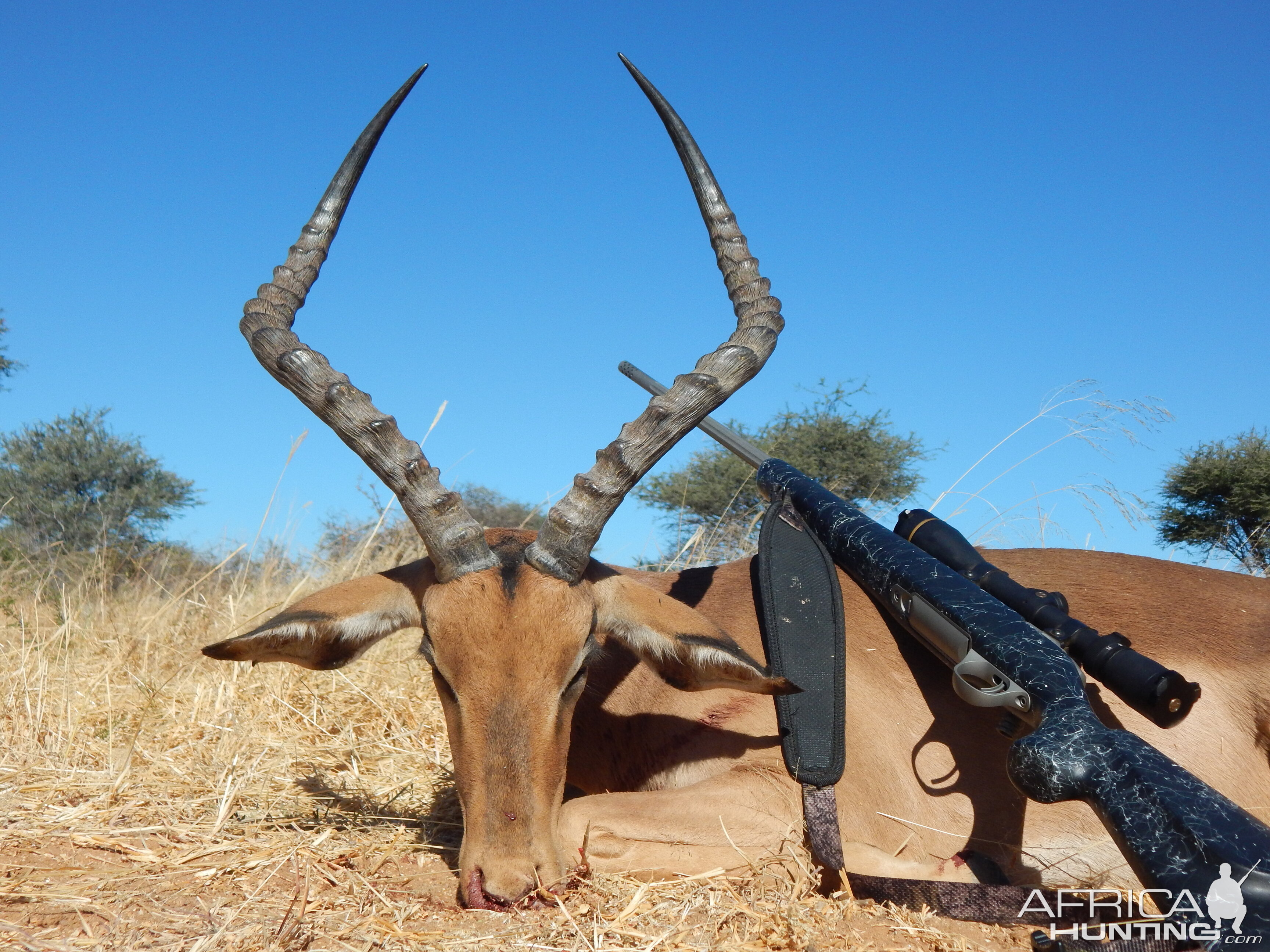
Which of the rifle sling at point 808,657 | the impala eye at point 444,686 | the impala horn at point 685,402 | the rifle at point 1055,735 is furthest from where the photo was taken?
the impala horn at point 685,402

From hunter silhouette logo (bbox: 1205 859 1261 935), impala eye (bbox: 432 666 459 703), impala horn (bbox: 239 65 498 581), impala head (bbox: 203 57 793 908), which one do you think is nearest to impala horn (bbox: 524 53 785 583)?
impala head (bbox: 203 57 793 908)

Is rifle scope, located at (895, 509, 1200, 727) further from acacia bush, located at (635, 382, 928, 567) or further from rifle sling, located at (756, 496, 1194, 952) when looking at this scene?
acacia bush, located at (635, 382, 928, 567)

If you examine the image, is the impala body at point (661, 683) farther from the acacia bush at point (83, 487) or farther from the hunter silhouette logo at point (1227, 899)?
the acacia bush at point (83, 487)

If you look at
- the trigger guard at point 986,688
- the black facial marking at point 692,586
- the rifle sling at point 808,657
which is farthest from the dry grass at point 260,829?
the black facial marking at point 692,586

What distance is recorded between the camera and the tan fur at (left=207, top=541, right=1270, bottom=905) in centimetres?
341

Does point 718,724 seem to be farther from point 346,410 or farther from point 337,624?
point 346,410

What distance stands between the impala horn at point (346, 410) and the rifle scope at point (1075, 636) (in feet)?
6.53

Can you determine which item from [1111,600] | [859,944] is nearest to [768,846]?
[859,944]

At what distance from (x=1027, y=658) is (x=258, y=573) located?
367 inches

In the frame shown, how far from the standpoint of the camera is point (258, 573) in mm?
10773

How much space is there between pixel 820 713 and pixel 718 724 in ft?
1.90

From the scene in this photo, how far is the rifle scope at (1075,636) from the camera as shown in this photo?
312cm

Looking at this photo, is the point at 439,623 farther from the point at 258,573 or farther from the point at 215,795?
the point at 258,573

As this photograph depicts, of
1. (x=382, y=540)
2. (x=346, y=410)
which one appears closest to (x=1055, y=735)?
(x=346, y=410)
